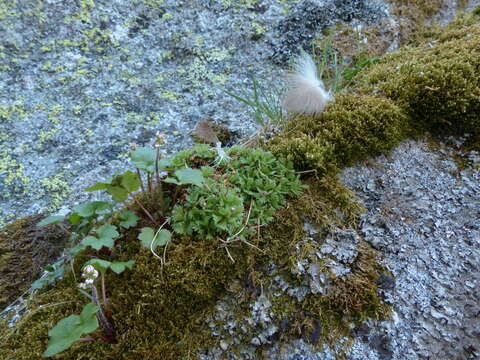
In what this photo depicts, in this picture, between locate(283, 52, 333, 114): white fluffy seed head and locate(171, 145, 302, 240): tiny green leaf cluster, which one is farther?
locate(283, 52, 333, 114): white fluffy seed head

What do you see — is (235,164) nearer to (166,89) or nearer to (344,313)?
(344,313)

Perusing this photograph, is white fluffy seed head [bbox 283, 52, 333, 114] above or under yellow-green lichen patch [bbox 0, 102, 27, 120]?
above

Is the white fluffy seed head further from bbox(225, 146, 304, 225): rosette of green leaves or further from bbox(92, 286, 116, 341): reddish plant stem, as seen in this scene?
bbox(92, 286, 116, 341): reddish plant stem

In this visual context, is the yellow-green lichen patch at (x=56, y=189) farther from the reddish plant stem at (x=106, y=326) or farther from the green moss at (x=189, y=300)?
the reddish plant stem at (x=106, y=326)

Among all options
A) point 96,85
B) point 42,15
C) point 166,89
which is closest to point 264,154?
point 166,89

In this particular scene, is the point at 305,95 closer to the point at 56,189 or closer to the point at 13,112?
the point at 56,189

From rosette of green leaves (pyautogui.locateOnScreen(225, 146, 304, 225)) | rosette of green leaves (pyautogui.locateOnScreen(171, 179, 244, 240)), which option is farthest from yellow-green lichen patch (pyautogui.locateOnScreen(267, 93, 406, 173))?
rosette of green leaves (pyautogui.locateOnScreen(171, 179, 244, 240))

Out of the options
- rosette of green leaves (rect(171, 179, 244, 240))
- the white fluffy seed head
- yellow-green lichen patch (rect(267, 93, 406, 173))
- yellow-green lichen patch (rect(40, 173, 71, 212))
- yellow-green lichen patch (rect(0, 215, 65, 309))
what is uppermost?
the white fluffy seed head

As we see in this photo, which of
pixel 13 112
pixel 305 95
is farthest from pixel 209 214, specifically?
pixel 13 112

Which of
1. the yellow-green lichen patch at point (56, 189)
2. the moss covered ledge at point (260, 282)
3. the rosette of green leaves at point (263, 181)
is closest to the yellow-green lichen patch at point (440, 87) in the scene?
the moss covered ledge at point (260, 282)
